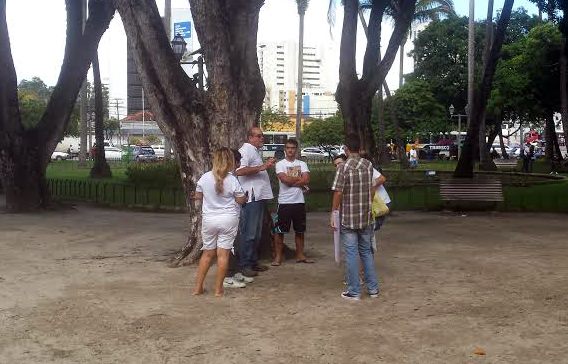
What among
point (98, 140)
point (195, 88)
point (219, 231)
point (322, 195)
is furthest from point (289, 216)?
point (98, 140)

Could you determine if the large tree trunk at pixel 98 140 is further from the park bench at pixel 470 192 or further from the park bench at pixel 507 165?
the park bench at pixel 507 165

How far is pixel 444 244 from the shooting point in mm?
10234

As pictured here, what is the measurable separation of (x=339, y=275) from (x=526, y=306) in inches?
88.9

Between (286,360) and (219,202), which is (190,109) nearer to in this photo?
(219,202)

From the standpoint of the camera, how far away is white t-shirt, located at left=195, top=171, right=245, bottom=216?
665 centimetres

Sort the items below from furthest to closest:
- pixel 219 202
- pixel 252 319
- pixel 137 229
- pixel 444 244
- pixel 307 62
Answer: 1. pixel 307 62
2. pixel 137 229
3. pixel 444 244
4. pixel 219 202
5. pixel 252 319

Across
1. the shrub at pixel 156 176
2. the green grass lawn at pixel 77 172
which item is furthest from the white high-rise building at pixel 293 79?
the shrub at pixel 156 176

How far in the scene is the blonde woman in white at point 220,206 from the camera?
6648 mm

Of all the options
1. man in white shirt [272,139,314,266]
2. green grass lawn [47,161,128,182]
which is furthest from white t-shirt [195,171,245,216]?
green grass lawn [47,161,128,182]

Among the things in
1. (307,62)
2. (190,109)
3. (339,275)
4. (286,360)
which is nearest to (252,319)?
(286,360)

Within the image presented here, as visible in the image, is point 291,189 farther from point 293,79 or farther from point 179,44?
point 293,79

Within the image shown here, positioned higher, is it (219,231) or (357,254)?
(219,231)

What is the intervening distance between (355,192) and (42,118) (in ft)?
37.3

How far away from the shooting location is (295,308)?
6383mm
